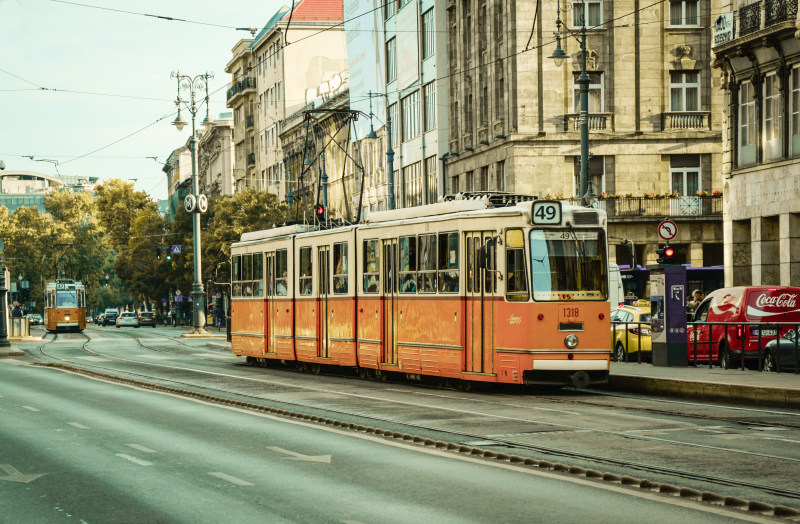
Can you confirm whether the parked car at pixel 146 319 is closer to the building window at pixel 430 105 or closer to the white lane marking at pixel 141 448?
the building window at pixel 430 105

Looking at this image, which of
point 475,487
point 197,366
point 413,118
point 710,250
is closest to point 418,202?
point 413,118

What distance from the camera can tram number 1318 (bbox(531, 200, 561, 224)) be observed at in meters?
19.9

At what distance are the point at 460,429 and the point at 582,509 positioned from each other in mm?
5761

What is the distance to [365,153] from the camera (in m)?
71.8

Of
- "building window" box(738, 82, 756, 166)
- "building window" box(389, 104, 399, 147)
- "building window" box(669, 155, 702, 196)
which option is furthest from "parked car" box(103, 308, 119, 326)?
"building window" box(738, 82, 756, 166)

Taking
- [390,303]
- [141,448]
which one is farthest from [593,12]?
[141,448]

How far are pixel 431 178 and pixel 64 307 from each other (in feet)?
94.1

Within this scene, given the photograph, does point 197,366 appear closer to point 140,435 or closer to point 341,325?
point 341,325

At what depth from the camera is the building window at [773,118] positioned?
1350 inches

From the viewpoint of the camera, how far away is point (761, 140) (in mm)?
35375

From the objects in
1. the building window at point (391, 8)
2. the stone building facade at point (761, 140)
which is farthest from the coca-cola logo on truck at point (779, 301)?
the building window at point (391, 8)

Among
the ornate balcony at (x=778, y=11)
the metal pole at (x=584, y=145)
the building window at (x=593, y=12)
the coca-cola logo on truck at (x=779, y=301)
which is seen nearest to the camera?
the coca-cola logo on truck at (x=779, y=301)

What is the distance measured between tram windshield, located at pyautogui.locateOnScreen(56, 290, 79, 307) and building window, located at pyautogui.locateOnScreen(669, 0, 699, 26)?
141 ft

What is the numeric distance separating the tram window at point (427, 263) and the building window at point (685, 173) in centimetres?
2871
